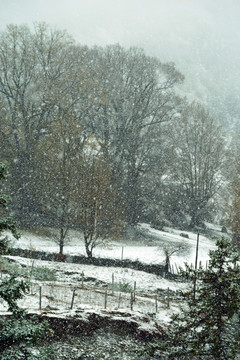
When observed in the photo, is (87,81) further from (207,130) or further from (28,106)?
(207,130)

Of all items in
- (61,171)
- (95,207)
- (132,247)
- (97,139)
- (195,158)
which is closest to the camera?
(95,207)

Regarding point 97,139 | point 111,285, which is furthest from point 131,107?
point 111,285

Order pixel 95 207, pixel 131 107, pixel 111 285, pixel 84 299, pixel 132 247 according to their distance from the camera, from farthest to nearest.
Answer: pixel 131 107 < pixel 132 247 < pixel 95 207 < pixel 111 285 < pixel 84 299

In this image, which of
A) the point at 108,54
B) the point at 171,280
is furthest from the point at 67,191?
the point at 108,54

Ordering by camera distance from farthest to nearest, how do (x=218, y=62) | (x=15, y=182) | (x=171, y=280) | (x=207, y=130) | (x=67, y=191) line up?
(x=218, y=62) → (x=207, y=130) → (x=15, y=182) → (x=67, y=191) → (x=171, y=280)

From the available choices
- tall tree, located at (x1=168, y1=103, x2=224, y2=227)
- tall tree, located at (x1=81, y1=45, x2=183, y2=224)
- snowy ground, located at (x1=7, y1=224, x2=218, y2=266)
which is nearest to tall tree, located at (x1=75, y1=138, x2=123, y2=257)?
snowy ground, located at (x1=7, y1=224, x2=218, y2=266)

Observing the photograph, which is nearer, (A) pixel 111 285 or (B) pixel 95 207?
(A) pixel 111 285

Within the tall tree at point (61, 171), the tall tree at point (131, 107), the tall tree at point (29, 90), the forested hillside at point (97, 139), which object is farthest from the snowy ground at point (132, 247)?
the tall tree at point (131, 107)

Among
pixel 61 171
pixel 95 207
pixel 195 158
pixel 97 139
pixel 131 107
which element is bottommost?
pixel 95 207

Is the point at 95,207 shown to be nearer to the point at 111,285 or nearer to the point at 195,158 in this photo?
the point at 111,285

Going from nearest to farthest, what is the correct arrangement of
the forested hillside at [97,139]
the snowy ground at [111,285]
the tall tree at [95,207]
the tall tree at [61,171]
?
the snowy ground at [111,285], the tall tree at [95,207], the tall tree at [61,171], the forested hillside at [97,139]

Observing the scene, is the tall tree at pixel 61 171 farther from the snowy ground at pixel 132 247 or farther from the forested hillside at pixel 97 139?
the snowy ground at pixel 132 247

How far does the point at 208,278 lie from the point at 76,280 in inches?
523

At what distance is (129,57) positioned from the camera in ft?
131
